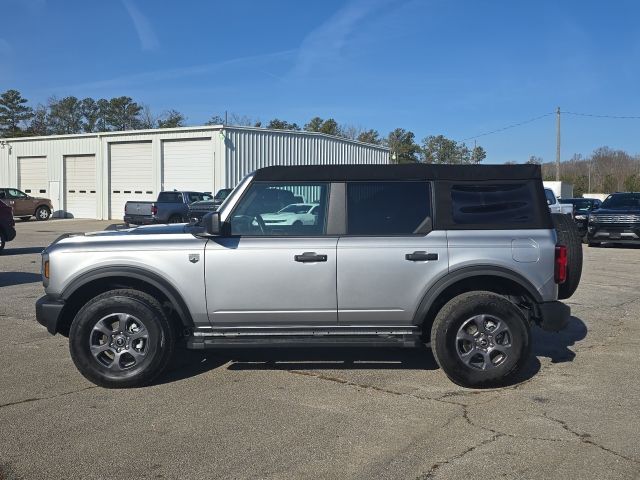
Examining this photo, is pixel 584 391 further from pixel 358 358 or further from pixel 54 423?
pixel 54 423

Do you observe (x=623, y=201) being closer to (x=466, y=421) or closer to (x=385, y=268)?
(x=385, y=268)

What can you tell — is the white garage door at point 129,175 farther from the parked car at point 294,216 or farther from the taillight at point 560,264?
the taillight at point 560,264

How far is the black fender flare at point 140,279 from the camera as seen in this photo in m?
5.51

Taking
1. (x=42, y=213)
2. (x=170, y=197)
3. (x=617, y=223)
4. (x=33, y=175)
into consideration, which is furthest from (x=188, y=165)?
(x=617, y=223)

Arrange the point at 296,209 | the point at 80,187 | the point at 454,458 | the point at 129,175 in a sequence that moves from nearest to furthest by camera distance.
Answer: the point at 454,458 → the point at 296,209 → the point at 129,175 → the point at 80,187

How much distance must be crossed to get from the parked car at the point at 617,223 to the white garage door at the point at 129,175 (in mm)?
24433

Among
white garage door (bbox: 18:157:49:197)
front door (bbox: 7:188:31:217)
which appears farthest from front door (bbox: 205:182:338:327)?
white garage door (bbox: 18:157:49:197)

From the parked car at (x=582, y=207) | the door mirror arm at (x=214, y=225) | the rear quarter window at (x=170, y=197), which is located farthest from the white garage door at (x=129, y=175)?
the door mirror arm at (x=214, y=225)

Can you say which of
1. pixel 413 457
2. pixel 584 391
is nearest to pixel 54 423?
pixel 413 457

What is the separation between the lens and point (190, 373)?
604 centimetres

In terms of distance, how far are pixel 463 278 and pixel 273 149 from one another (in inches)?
1187

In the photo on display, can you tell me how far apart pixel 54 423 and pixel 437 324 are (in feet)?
10.5

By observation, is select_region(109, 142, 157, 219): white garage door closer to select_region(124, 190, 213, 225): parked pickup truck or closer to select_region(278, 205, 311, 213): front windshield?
select_region(124, 190, 213, 225): parked pickup truck

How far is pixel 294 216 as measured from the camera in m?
5.76
